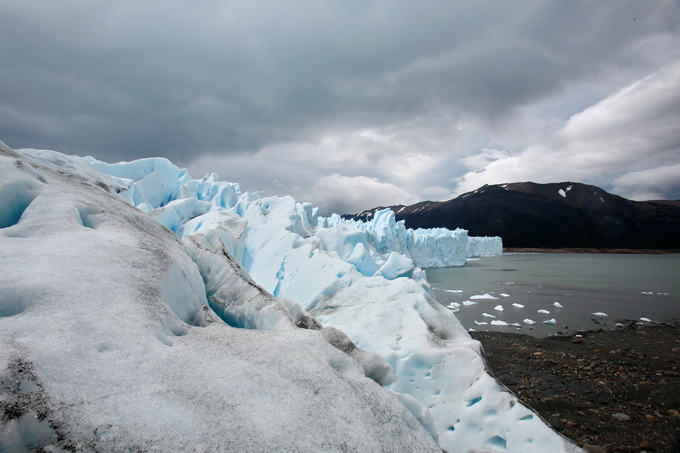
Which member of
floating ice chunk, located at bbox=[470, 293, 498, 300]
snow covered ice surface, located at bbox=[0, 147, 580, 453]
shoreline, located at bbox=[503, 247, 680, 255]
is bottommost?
floating ice chunk, located at bbox=[470, 293, 498, 300]

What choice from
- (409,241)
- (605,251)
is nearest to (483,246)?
(409,241)

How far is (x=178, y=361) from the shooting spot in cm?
184

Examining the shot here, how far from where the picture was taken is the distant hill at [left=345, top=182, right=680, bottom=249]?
81.2 meters

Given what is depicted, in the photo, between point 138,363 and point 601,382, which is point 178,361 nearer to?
point 138,363

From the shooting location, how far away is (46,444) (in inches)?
47.6

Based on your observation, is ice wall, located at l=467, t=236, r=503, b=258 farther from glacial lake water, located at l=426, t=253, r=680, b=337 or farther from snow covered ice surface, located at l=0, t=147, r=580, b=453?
A: snow covered ice surface, located at l=0, t=147, r=580, b=453

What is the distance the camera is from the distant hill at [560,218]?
81.2 m

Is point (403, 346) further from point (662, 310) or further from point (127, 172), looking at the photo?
point (662, 310)

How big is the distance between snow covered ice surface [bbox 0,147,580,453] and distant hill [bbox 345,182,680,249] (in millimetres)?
91245

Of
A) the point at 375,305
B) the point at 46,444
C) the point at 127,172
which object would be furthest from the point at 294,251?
the point at 127,172

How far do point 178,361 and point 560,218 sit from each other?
366 ft

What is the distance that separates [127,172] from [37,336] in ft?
42.6

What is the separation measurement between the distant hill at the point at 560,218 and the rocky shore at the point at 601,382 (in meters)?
82.2

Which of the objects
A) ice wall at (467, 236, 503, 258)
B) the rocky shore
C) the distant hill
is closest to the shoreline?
the distant hill
